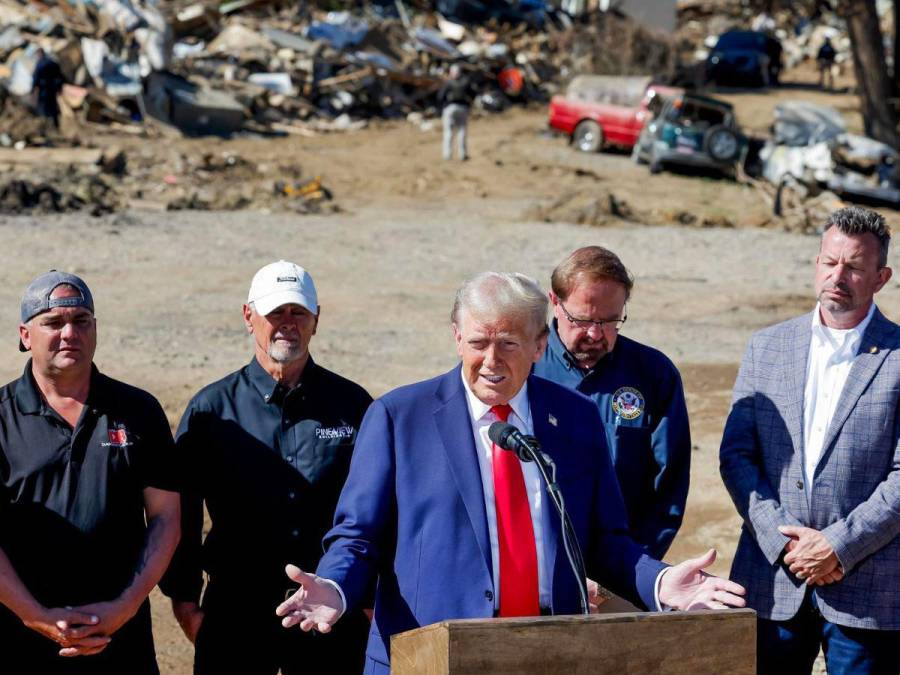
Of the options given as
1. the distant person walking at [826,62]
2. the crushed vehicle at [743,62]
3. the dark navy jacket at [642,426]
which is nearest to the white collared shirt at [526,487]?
the dark navy jacket at [642,426]

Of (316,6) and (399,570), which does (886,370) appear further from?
(316,6)

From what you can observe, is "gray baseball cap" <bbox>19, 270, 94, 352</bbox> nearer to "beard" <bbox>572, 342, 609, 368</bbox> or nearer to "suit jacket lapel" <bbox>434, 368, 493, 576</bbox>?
"suit jacket lapel" <bbox>434, 368, 493, 576</bbox>

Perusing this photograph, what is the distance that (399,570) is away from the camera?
4.12 m

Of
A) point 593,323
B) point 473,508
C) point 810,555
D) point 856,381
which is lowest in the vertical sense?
point 810,555

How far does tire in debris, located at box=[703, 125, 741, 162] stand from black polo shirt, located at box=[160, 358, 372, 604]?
75.5ft

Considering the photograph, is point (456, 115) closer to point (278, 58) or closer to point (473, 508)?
point (278, 58)

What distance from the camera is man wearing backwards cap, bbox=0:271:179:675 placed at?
4.79m

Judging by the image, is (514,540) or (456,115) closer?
(514,540)

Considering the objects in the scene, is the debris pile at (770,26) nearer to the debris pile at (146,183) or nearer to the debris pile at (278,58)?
the debris pile at (278,58)

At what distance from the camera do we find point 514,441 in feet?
12.6

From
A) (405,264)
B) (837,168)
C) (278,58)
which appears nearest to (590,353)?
(405,264)

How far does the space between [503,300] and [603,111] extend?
27581 millimetres

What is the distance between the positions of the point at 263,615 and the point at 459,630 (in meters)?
2.07

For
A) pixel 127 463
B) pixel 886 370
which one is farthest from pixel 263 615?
pixel 886 370
